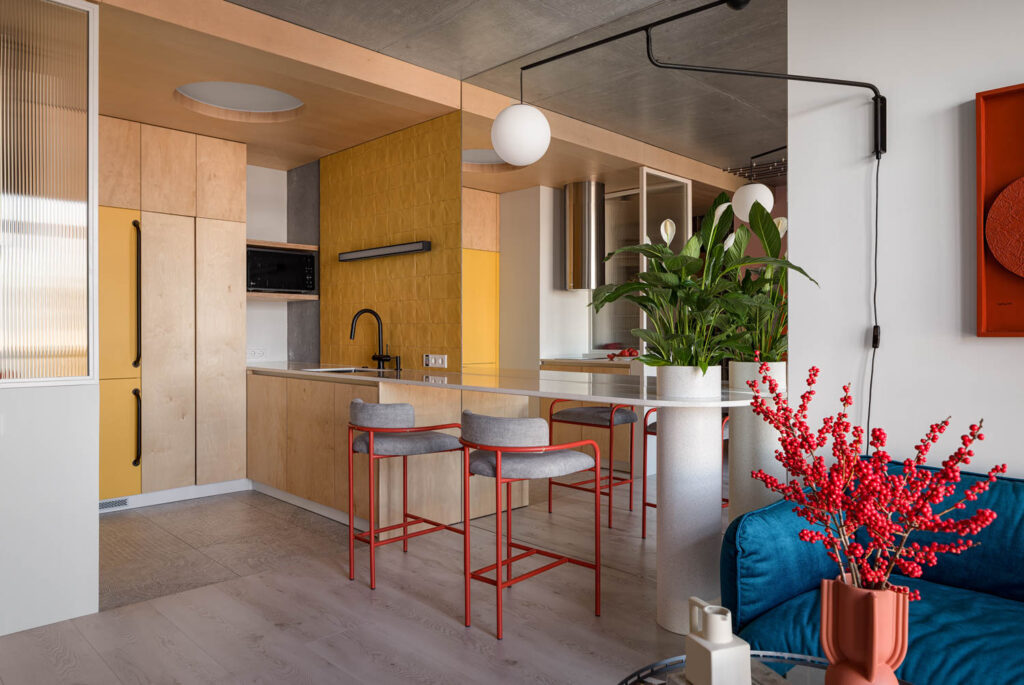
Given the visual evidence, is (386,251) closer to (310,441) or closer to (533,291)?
(533,291)

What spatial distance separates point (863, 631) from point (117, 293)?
434cm

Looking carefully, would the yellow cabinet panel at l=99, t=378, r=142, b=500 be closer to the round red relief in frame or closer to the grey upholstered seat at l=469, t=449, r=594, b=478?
the grey upholstered seat at l=469, t=449, r=594, b=478

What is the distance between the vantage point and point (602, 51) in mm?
3533

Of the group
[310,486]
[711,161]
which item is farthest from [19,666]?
[711,161]

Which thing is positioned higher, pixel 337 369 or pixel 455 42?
pixel 455 42

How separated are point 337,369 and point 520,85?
209cm

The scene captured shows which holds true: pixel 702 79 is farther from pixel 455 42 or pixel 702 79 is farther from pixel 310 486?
pixel 310 486

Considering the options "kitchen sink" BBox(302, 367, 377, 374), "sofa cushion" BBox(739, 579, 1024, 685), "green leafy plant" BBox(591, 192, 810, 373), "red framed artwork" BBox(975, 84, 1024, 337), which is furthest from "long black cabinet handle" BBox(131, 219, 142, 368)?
"red framed artwork" BBox(975, 84, 1024, 337)

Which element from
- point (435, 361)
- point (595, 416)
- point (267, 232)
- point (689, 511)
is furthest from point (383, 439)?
point (267, 232)

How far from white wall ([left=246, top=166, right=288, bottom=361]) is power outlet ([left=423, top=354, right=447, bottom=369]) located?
1.82 m

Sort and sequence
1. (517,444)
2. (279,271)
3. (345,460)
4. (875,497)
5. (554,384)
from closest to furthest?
1. (875,497)
2. (517,444)
3. (554,384)
4. (345,460)
5. (279,271)

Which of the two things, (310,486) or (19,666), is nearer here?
(19,666)

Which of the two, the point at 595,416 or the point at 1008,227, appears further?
the point at 595,416

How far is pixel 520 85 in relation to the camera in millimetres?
3916
